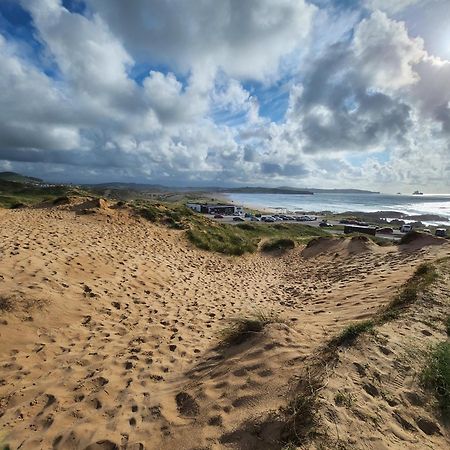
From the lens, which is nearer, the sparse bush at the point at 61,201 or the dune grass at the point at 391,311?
the dune grass at the point at 391,311

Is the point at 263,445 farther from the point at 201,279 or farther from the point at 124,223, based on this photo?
the point at 124,223

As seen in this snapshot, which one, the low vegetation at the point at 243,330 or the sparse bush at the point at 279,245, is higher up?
the low vegetation at the point at 243,330

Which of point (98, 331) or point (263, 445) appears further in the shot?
point (98, 331)

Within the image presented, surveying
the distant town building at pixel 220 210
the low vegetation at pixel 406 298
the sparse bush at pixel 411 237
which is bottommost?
the distant town building at pixel 220 210

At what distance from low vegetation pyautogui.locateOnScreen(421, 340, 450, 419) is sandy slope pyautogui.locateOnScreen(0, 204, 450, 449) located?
1702mm

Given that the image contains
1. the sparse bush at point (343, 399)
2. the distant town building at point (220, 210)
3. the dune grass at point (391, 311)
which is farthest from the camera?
the distant town building at point (220, 210)

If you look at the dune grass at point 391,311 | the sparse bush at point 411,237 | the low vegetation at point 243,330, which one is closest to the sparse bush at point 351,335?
the dune grass at point 391,311

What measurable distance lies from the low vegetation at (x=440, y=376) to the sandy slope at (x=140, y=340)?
5.58 ft

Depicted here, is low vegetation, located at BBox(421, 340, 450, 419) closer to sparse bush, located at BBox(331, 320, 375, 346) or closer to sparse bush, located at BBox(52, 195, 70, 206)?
sparse bush, located at BBox(331, 320, 375, 346)

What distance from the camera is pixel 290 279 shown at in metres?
15.8

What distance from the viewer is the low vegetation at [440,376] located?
4.03 m

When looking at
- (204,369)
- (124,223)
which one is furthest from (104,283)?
(124,223)

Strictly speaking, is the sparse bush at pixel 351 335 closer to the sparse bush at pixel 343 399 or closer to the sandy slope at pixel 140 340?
the sandy slope at pixel 140 340

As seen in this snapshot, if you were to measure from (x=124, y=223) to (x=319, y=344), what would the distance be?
55.8 feet
